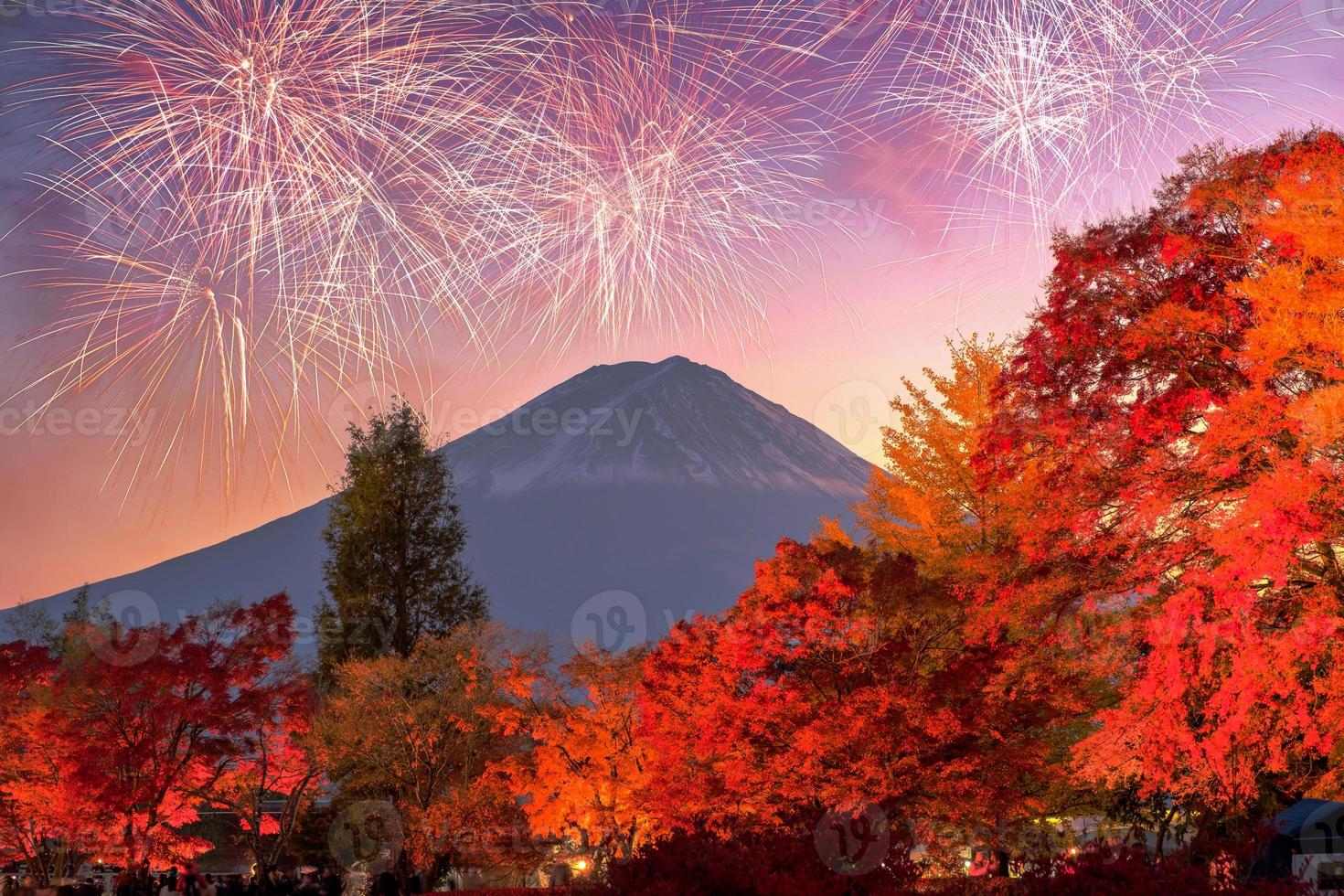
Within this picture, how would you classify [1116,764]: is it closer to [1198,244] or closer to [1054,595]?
[1054,595]

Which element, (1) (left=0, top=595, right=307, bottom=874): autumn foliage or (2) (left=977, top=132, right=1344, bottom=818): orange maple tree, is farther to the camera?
(1) (left=0, top=595, right=307, bottom=874): autumn foliage

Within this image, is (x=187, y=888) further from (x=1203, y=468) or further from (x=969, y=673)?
(x=1203, y=468)

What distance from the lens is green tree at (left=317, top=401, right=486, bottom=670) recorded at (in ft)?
131

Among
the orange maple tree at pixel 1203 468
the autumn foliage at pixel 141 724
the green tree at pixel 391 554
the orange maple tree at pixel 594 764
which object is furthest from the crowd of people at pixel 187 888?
the orange maple tree at pixel 1203 468

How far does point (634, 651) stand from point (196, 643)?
10.7 m

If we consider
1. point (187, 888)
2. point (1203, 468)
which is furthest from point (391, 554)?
point (1203, 468)

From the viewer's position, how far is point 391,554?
4106cm

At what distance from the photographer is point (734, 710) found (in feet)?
66.4

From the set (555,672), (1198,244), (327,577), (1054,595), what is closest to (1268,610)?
(1054,595)

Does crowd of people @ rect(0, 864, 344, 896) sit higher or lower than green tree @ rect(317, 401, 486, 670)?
lower

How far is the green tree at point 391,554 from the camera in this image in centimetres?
3984

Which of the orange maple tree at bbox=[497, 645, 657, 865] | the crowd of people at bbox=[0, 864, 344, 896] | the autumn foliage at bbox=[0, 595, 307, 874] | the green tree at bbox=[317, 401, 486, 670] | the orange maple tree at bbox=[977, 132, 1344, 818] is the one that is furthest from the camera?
the green tree at bbox=[317, 401, 486, 670]

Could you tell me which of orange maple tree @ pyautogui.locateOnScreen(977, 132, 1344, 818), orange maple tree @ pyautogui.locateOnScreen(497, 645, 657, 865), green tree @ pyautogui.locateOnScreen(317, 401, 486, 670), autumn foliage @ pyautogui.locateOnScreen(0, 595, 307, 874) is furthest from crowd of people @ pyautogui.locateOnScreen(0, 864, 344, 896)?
orange maple tree @ pyautogui.locateOnScreen(977, 132, 1344, 818)

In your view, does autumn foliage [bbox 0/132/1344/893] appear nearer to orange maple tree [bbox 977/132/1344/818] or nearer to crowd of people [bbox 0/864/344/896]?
orange maple tree [bbox 977/132/1344/818]
